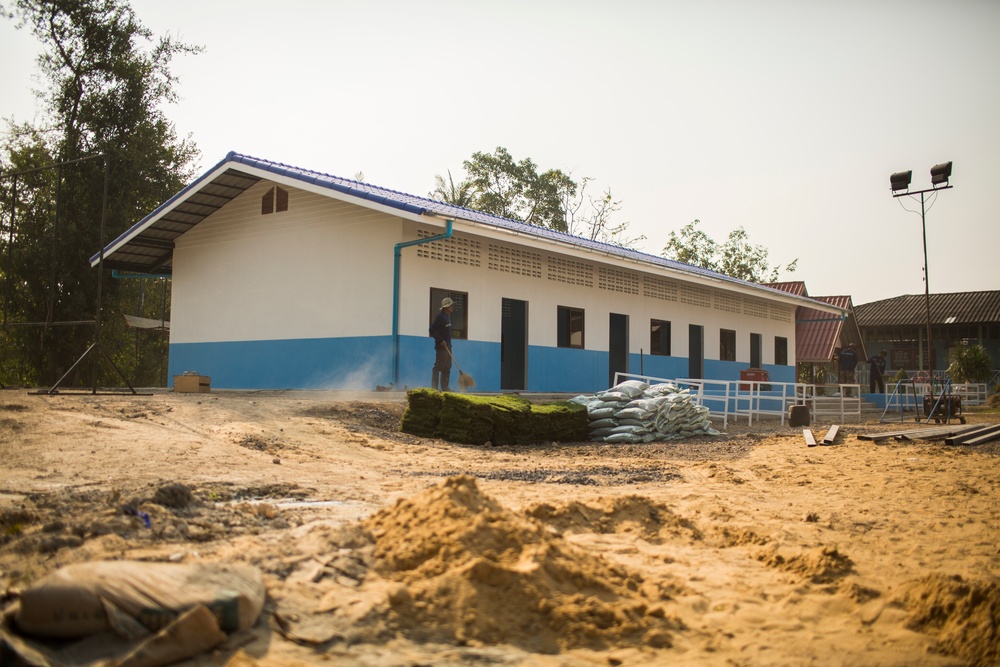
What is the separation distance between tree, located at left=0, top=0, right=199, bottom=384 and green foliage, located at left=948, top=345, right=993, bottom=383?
30630mm

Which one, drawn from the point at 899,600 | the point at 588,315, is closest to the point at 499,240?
the point at 588,315

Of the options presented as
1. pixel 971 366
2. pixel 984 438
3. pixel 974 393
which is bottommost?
pixel 984 438

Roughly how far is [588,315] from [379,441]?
9881mm

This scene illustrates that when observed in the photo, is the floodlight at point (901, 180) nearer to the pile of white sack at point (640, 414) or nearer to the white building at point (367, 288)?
the white building at point (367, 288)

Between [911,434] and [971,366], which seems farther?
[971,366]

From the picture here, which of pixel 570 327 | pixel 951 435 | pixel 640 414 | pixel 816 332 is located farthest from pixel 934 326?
pixel 640 414

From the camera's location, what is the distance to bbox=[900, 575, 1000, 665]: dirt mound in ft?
12.7

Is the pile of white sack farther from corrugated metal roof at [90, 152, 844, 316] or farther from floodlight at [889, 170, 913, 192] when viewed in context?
floodlight at [889, 170, 913, 192]

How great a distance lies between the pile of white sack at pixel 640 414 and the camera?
43.3 ft

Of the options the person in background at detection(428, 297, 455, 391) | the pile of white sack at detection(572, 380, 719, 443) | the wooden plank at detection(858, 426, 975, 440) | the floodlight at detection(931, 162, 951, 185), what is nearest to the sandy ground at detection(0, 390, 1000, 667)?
the wooden plank at detection(858, 426, 975, 440)

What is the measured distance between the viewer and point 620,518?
19.2 feet

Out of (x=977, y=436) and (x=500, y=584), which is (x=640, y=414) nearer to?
(x=977, y=436)

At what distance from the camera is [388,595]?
380 cm

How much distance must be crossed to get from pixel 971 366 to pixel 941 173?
10799 mm
